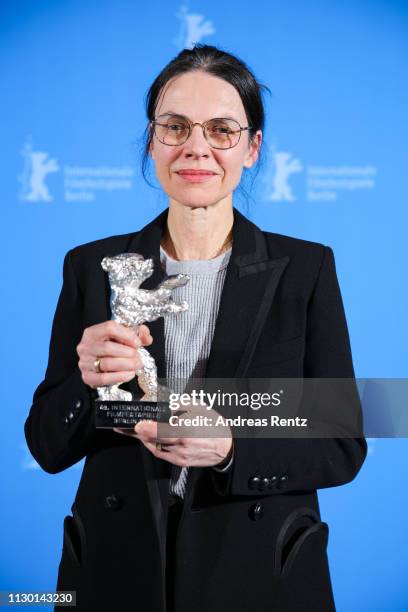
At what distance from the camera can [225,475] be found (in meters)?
1.32

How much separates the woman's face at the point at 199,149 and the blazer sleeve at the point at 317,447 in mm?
255

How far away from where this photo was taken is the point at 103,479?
147 cm

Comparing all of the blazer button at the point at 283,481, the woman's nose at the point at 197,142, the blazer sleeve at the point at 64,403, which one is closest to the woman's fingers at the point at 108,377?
the blazer sleeve at the point at 64,403

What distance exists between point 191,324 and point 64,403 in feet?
0.90

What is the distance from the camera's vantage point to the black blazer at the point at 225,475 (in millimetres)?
1383

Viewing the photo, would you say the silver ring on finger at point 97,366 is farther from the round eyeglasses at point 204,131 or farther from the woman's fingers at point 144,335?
the round eyeglasses at point 204,131

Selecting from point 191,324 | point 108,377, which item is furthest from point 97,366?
point 191,324

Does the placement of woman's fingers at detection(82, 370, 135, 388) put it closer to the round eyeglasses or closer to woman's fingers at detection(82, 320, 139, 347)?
woman's fingers at detection(82, 320, 139, 347)

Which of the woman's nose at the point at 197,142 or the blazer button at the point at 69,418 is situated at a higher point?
the woman's nose at the point at 197,142

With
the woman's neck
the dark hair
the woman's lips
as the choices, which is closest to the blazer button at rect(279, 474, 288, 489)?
the woman's neck

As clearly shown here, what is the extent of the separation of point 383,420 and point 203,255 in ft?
2.20

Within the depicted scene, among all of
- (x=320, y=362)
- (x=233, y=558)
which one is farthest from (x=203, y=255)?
(x=233, y=558)

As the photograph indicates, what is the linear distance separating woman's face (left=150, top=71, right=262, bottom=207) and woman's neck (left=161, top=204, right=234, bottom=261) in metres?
0.03

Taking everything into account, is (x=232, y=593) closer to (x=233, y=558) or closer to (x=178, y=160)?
(x=233, y=558)
